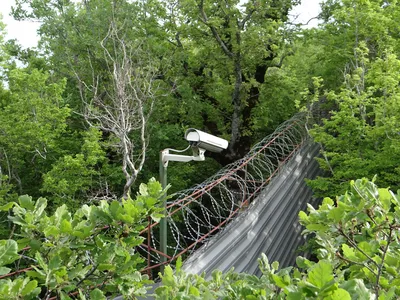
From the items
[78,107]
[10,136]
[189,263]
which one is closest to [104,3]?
[78,107]

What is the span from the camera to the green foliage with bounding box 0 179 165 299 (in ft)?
6.32

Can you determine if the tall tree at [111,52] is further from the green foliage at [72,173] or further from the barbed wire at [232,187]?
the barbed wire at [232,187]

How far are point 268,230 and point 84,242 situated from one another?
4952mm

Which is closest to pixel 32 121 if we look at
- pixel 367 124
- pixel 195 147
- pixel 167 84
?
pixel 167 84

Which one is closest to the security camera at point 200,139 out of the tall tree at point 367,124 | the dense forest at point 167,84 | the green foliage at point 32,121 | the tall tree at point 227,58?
the tall tree at point 367,124

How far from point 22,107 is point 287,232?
24.0 feet

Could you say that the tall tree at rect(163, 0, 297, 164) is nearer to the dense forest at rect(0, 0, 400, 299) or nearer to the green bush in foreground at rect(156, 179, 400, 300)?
the dense forest at rect(0, 0, 400, 299)

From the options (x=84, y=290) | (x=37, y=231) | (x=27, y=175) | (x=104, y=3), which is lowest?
(x=27, y=175)

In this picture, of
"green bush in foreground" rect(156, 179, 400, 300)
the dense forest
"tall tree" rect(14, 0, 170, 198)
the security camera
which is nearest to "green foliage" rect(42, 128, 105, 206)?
the dense forest

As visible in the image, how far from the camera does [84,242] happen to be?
2.12 m

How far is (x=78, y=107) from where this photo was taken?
12.9 metres

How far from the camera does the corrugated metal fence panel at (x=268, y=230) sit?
5.31m

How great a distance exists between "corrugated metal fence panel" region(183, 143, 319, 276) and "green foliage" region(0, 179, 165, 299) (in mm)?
2541

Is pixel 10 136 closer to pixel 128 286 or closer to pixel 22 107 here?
pixel 22 107
